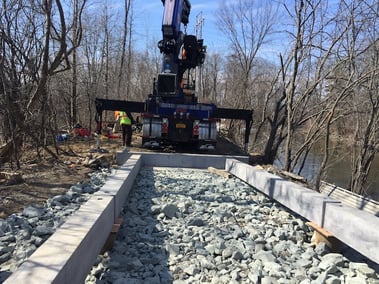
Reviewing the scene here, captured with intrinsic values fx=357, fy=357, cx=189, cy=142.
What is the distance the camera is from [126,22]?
26.8 m

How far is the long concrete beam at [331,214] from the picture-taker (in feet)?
13.0

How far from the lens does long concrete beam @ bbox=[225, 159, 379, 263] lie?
13.0ft

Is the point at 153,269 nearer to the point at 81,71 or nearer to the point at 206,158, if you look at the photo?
the point at 206,158

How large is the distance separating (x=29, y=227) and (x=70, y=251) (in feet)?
6.13

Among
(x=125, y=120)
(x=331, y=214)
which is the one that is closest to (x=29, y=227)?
(x=331, y=214)

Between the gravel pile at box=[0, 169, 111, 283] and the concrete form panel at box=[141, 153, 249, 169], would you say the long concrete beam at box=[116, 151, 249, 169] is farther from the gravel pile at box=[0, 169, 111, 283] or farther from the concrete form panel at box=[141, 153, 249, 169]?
the gravel pile at box=[0, 169, 111, 283]

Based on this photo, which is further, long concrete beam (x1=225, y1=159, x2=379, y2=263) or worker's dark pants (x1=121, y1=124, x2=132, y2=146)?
worker's dark pants (x1=121, y1=124, x2=132, y2=146)

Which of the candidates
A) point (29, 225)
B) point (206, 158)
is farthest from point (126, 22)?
point (29, 225)

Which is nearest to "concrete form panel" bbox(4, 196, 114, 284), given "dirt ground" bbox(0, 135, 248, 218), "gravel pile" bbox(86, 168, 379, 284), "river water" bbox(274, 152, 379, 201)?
"gravel pile" bbox(86, 168, 379, 284)

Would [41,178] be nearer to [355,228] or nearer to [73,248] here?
[73,248]

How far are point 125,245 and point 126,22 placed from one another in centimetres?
2486

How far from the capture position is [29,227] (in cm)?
446

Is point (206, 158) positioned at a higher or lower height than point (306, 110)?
lower

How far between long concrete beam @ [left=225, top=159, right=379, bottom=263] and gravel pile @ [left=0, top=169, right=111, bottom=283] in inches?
135
